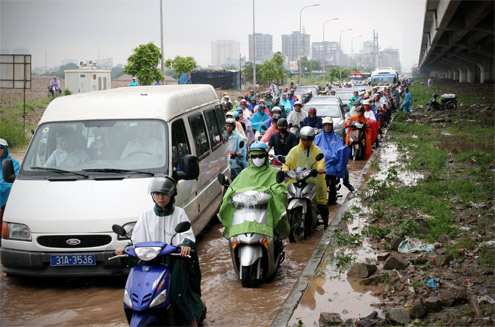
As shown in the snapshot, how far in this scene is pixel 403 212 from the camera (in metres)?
10.1

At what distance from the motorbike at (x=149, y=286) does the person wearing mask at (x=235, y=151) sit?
6.57m

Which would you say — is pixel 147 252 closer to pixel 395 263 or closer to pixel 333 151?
pixel 395 263

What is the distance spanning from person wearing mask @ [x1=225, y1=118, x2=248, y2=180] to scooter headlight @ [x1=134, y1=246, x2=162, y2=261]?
262 inches

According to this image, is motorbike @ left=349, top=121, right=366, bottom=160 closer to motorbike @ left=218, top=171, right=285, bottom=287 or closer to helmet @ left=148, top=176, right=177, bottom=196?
motorbike @ left=218, top=171, right=285, bottom=287

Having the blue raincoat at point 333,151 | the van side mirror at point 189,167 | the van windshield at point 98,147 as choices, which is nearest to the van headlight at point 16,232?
the van windshield at point 98,147

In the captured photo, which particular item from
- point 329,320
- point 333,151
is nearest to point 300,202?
point 333,151

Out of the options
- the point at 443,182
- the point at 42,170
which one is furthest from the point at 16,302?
the point at 443,182

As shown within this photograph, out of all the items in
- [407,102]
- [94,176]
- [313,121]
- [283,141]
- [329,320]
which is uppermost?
[407,102]

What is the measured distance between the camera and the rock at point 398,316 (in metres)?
5.44

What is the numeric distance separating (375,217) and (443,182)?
3268mm

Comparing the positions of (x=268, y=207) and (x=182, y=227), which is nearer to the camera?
(x=182, y=227)

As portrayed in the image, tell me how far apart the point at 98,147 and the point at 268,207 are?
2.33 metres

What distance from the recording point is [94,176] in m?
7.18

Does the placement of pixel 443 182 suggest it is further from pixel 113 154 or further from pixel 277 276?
pixel 113 154
